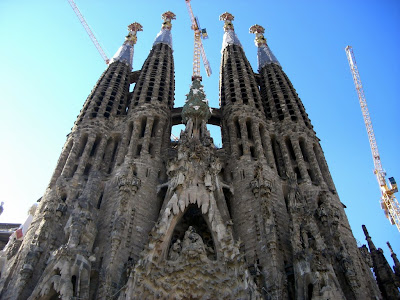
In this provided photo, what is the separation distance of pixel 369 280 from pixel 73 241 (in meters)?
13.1

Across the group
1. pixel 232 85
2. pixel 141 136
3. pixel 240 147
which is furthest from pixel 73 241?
pixel 232 85

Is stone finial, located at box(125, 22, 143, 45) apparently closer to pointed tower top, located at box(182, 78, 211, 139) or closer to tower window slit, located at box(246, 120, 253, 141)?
pointed tower top, located at box(182, 78, 211, 139)

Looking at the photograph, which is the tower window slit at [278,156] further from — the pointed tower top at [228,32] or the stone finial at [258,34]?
the stone finial at [258,34]

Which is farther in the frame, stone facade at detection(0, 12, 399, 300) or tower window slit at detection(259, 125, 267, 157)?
tower window slit at detection(259, 125, 267, 157)

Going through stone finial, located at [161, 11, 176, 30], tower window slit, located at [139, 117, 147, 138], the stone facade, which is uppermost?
stone finial, located at [161, 11, 176, 30]

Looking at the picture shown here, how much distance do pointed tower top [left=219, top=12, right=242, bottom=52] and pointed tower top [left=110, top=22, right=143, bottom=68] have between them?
8.57 meters

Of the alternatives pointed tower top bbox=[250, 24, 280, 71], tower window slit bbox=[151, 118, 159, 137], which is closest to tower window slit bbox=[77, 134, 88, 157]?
tower window slit bbox=[151, 118, 159, 137]

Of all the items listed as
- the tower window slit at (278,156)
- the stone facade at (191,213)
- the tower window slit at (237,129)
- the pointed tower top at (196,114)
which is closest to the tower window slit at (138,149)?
the stone facade at (191,213)

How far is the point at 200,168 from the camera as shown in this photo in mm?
21234

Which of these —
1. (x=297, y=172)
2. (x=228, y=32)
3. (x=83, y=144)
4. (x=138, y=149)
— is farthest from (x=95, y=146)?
(x=228, y=32)

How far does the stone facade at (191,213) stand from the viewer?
16797 millimetres

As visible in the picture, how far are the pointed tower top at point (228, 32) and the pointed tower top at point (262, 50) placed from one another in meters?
2.08

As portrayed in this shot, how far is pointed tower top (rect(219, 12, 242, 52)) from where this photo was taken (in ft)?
128

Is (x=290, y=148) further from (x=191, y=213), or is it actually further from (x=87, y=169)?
(x=87, y=169)
